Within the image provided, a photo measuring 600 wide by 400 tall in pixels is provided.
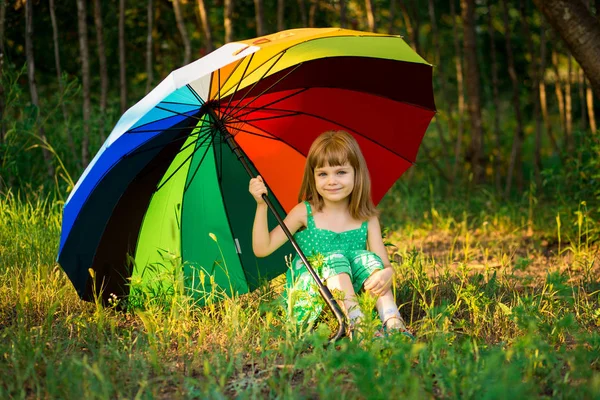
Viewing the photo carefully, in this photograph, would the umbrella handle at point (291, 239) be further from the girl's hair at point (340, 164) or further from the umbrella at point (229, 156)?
the girl's hair at point (340, 164)

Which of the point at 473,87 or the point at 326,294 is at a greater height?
the point at 473,87

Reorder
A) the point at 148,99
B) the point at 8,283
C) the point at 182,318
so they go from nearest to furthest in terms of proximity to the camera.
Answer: the point at 148,99 → the point at 182,318 → the point at 8,283

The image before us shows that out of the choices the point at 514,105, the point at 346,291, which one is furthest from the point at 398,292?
the point at 514,105

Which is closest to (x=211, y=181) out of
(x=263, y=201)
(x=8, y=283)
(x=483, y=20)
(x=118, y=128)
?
(x=263, y=201)

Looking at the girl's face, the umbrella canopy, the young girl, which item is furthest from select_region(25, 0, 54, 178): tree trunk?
the girl's face

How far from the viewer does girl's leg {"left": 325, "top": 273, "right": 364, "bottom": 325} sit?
3041 millimetres

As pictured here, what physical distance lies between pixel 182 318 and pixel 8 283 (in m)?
1.04

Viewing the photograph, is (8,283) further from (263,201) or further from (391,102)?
(391,102)

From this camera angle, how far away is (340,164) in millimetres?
3283

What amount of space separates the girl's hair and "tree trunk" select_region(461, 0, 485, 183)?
323cm

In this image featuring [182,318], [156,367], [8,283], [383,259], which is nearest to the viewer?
[156,367]

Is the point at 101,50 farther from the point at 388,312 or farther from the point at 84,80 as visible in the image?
the point at 388,312

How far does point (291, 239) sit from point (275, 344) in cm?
45

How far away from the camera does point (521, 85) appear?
9.27 meters
